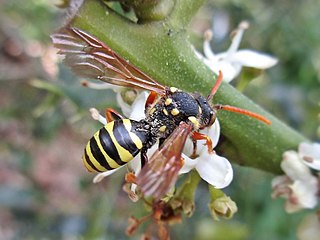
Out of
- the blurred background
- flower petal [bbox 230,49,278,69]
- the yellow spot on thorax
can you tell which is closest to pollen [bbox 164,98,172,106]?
the yellow spot on thorax

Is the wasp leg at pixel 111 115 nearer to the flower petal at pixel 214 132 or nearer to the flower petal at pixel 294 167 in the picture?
the flower petal at pixel 214 132

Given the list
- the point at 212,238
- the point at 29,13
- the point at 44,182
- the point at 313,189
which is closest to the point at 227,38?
the point at 212,238

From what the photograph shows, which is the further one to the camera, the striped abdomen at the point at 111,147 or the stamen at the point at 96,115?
the stamen at the point at 96,115

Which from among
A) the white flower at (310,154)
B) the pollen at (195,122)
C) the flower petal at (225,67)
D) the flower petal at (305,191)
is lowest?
the flower petal at (305,191)

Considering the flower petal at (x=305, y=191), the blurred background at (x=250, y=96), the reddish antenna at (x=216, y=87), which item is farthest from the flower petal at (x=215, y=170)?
the blurred background at (x=250, y=96)

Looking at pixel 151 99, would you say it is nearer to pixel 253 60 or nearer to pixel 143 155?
pixel 143 155

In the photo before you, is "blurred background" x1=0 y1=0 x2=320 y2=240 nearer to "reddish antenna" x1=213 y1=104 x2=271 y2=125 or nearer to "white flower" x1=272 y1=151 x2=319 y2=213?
"white flower" x1=272 y1=151 x2=319 y2=213
